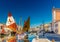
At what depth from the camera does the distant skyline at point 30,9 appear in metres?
1.90

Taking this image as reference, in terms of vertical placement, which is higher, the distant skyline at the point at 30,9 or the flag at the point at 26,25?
the distant skyline at the point at 30,9

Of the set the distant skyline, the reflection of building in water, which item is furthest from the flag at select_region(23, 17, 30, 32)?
the reflection of building in water

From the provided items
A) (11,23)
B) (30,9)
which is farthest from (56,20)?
(11,23)

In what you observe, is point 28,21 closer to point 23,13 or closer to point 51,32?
point 23,13

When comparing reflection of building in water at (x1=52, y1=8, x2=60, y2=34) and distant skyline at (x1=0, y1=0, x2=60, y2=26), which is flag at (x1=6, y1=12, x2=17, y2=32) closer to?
distant skyline at (x1=0, y1=0, x2=60, y2=26)

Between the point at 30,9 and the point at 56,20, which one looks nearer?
the point at 56,20

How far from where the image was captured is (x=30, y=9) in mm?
1936

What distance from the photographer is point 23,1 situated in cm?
193

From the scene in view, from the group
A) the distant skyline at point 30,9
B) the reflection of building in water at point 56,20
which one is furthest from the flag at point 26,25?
the reflection of building in water at point 56,20

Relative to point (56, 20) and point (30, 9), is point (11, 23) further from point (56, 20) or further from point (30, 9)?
point (56, 20)

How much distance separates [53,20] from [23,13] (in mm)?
451

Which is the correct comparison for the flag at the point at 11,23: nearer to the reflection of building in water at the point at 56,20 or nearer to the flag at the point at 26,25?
the flag at the point at 26,25

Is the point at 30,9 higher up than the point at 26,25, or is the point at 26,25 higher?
the point at 30,9

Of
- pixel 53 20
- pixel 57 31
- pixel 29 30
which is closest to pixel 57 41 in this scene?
pixel 57 31
